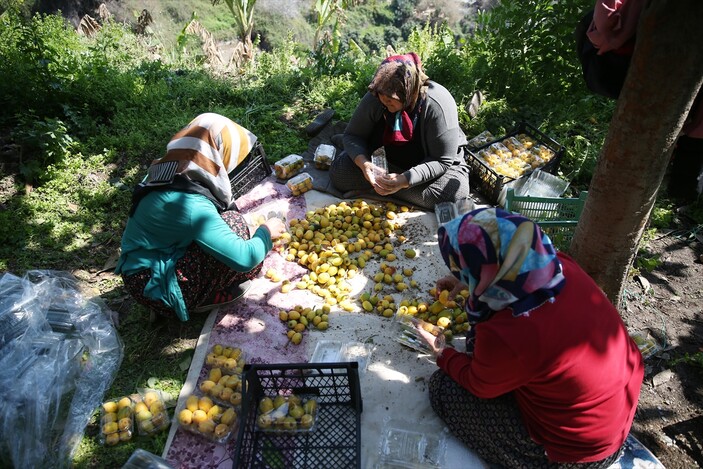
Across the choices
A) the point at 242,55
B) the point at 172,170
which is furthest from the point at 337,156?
the point at 242,55

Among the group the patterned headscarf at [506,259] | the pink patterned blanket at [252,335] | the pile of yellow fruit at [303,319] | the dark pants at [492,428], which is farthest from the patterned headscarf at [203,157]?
the dark pants at [492,428]

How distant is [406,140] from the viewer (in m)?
3.72

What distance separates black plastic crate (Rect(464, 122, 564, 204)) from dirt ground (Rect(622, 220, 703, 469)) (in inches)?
39.0

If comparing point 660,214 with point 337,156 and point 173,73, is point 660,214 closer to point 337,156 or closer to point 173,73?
point 337,156

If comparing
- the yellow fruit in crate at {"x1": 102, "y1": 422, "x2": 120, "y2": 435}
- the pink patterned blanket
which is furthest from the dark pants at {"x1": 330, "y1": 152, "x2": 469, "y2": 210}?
the yellow fruit in crate at {"x1": 102, "y1": 422, "x2": 120, "y2": 435}

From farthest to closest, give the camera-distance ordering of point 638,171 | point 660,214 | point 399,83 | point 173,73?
point 173,73, point 660,214, point 399,83, point 638,171

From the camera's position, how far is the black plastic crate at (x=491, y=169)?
152 inches

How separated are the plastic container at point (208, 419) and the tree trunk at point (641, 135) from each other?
2085 millimetres

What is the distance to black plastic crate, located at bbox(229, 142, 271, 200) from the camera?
12.8ft

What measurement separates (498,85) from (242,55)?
12.1 feet

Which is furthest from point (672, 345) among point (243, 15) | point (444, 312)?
point (243, 15)

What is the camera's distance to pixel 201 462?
8.00 ft

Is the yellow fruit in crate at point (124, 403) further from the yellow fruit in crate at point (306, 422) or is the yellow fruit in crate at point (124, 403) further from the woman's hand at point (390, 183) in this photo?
the woman's hand at point (390, 183)

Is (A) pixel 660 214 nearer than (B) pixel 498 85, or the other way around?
(A) pixel 660 214
